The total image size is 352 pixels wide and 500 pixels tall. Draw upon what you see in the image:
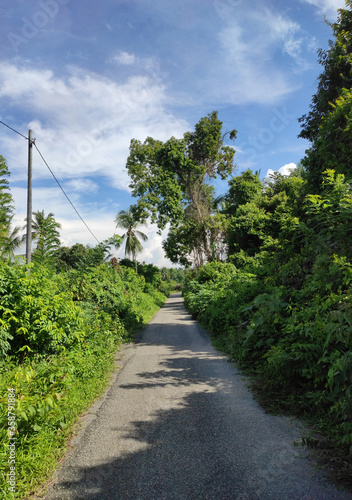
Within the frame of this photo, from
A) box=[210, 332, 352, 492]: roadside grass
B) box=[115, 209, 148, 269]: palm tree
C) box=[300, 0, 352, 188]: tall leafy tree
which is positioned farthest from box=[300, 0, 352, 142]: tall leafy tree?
box=[115, 209, 148, 269]: palm tree

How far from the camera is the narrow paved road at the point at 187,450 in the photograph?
115 inches

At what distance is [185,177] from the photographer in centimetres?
2356

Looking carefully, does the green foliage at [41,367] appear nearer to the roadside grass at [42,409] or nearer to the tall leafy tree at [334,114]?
the roadside grass at [42,409]

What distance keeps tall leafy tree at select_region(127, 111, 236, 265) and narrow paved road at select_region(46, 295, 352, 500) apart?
55.3 ft

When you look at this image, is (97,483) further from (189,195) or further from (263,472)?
(189,195)

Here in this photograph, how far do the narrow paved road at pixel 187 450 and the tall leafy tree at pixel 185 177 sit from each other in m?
16.9

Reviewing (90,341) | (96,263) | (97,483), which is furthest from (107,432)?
(96,263)

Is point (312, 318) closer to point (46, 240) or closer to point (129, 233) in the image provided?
point (46, 240)

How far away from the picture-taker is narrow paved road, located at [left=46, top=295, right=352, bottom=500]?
9.56ft

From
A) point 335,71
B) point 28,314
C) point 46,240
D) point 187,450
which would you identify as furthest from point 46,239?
point 335,71

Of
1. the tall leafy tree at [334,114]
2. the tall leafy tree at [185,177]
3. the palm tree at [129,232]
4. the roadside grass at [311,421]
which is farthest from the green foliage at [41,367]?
the palm tree at [129,232]

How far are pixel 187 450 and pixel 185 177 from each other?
21333 mm

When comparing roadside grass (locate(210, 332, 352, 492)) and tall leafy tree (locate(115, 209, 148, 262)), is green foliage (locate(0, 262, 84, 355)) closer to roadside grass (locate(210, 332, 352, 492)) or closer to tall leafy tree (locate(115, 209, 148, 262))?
roadside grass (locate(210, 332, 352, 492))

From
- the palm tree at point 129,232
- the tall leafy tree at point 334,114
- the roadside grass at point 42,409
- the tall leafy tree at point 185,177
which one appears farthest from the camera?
the palm tree at point 129,232
